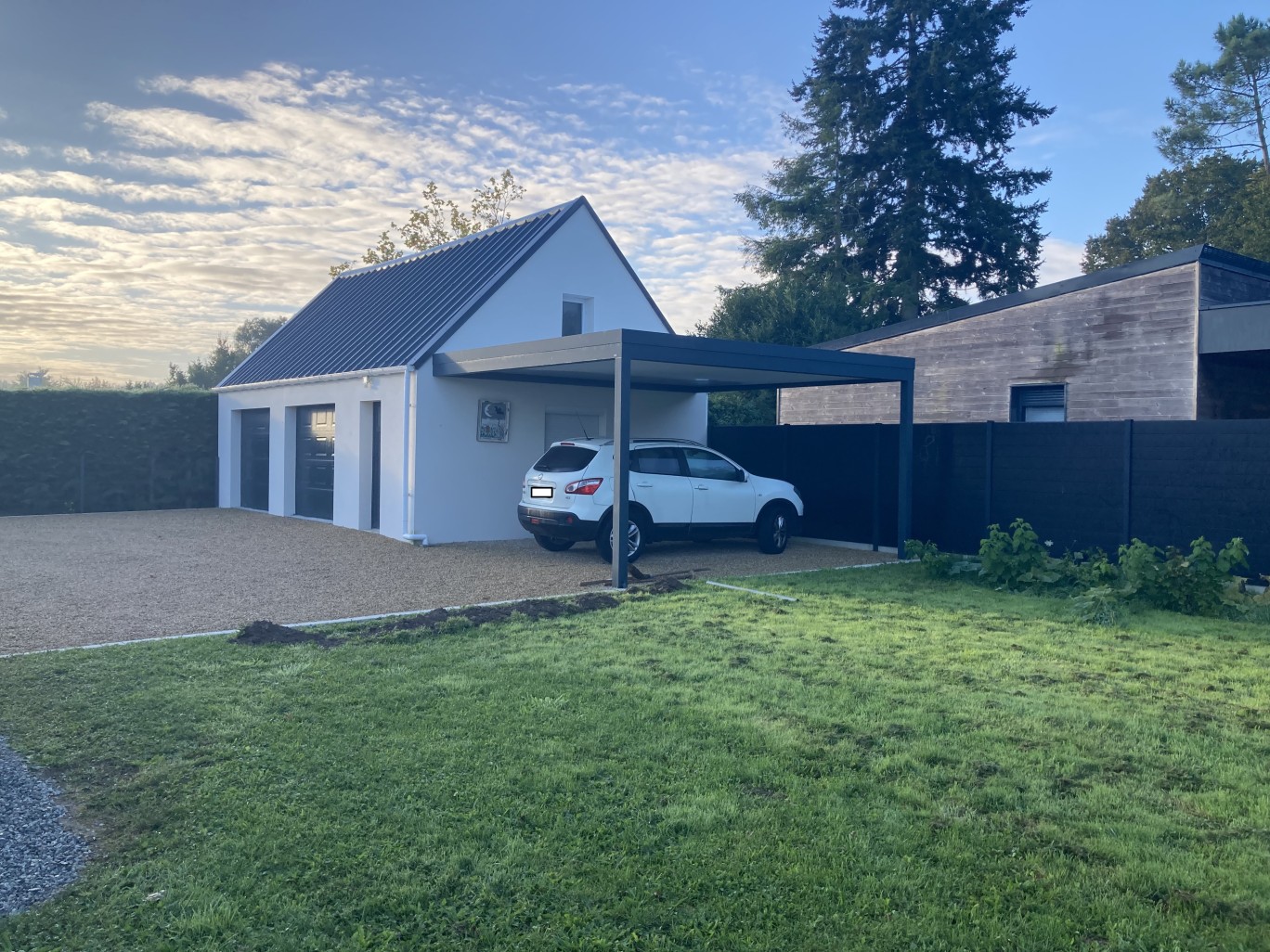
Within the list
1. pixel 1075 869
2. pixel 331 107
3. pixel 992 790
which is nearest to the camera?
pixel 1075 869

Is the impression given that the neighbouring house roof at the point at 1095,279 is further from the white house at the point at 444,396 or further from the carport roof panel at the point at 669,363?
the white house at the point at 444,396

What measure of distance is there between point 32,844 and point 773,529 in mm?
10977

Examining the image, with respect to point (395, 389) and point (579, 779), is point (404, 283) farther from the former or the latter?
point (579, 779)

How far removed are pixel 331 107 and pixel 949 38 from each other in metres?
24.3

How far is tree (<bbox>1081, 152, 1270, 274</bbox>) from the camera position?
30391 mm

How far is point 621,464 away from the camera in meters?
10.9

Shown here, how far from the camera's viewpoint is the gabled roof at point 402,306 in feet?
51.3

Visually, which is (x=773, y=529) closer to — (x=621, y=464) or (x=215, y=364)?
(x=621, y=464)

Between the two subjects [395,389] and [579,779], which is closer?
[579,779]

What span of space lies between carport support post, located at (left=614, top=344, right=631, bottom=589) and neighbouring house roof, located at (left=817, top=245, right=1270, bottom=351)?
6.45 meters

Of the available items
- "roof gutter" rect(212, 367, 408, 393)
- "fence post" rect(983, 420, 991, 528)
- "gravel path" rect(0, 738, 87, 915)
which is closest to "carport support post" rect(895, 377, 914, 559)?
"fence post" rect(983, 420, 991, 528)

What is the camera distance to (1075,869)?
3.85m

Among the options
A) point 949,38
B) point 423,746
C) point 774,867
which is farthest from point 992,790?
point 949,38

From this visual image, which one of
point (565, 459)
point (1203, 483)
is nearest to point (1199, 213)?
point (1203, 483)
